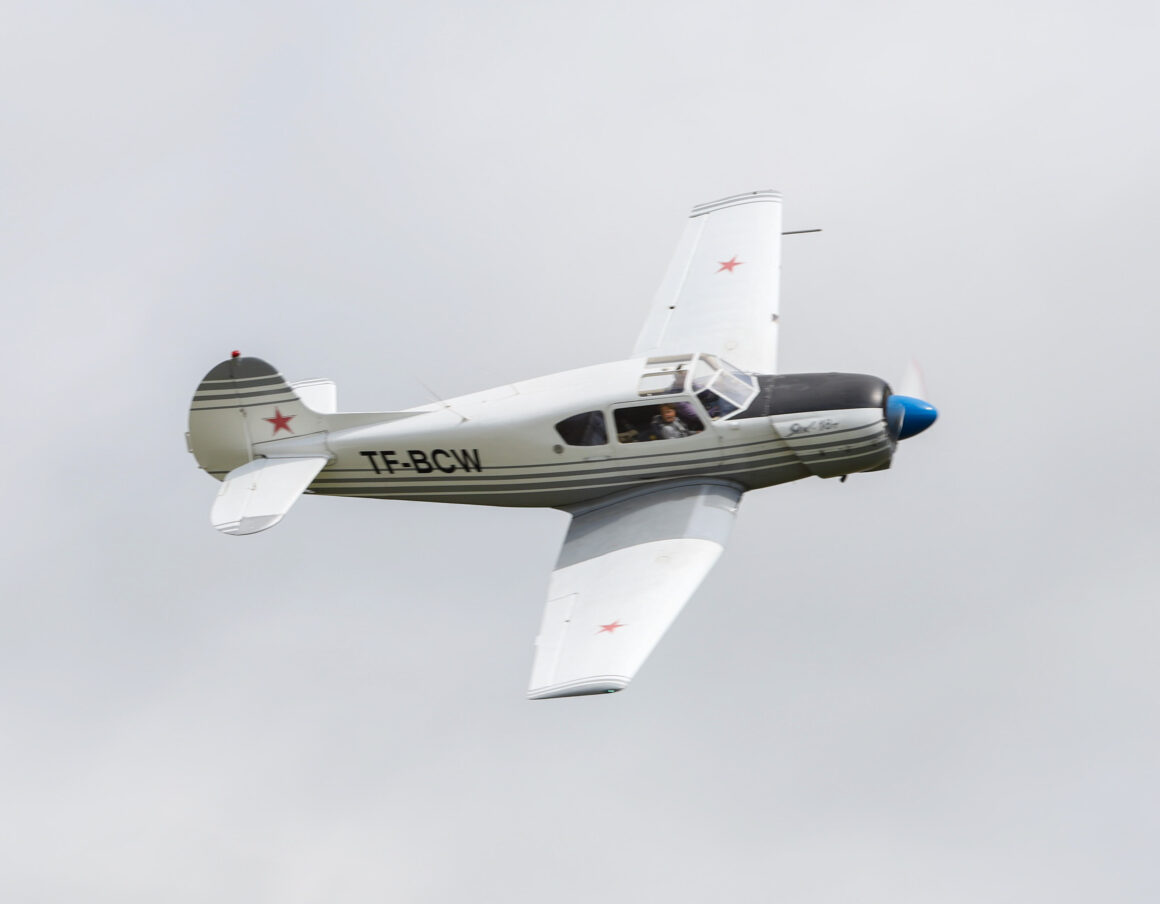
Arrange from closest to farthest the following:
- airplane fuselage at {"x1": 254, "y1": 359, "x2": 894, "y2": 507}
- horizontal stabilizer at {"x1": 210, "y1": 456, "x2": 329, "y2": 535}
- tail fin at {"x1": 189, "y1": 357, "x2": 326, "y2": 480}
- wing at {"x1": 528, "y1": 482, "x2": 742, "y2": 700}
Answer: wing at {"x1": 528, "y1": 482, "x2": 742, "y2": 700}
airplane fuselage at {"x1": 254, "y1": 359, "x2": 894, "y2": 507}
horizontal stabilizer at {"x1": 210, "y1": 456, "x2": 329, "y2": 535}
tail fin at {"x1": 189, "y1": 357, "x2": 326, "y2": 480}

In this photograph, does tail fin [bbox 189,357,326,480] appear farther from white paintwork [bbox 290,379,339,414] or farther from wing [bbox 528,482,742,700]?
wing [bbox 528,482,742,700]

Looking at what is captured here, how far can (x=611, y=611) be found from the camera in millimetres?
19000

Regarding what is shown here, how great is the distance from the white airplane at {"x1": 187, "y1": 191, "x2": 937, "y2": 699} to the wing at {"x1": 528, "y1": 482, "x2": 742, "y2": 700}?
0.02m

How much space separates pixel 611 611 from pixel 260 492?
15.4ft

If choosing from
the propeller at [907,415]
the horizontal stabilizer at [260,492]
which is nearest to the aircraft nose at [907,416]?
the propeller at [907,415]

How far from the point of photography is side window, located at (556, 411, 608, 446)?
67.9 ft

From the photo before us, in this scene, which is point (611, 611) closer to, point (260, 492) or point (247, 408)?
point (260, 492)

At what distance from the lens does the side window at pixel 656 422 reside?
67.1 feet

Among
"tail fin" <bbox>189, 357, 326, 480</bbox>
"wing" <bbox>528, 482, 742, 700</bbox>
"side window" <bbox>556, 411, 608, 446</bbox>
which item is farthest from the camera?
"tail fin" <bbox>189, 357, 326, 480</bbox>

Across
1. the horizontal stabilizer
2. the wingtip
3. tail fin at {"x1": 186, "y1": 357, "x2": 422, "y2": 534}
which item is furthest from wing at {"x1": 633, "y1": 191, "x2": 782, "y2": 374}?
the wingtip

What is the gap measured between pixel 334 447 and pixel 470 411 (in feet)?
5.56

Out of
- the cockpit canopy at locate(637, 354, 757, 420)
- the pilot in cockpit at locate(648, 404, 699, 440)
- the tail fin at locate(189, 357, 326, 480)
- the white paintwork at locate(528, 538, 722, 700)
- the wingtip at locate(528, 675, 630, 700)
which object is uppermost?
the tail fin at locate(189, 357, 326, 480)

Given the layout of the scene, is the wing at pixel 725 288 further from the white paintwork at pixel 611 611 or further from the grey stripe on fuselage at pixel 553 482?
the white paintwork at pixel 611 611

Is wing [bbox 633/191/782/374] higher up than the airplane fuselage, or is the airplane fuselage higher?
wing [bbox 633/191/782/374]
